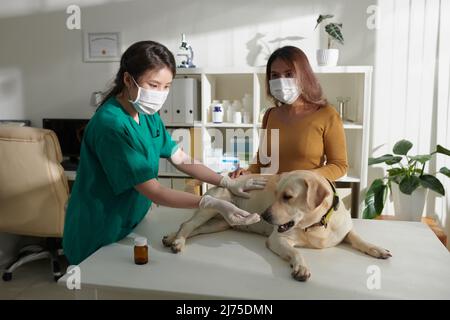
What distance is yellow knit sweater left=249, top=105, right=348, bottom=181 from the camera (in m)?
1.92

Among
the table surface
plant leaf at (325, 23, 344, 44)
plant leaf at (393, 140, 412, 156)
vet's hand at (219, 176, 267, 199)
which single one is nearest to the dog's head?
the table surface

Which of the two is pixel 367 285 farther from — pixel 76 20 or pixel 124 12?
pixel 76 20

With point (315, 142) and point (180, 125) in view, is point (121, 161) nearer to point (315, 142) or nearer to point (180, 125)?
point (315, 142)

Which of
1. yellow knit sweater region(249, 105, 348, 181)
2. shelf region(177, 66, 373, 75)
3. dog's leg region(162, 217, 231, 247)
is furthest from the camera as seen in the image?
shelf region(177, 66, 373, 75)

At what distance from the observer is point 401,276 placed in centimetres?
125

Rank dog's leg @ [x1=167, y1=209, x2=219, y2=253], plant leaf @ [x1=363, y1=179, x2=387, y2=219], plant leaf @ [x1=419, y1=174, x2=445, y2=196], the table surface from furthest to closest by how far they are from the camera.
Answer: plant leaf @ [x1=363, y1=179, x2=387, y2=219], plant leaf @ [x1=419, y1=174, x2=445, y2=196], dog's leg @ [x1=167, y1=209, x2=219, y2=253], the table surface

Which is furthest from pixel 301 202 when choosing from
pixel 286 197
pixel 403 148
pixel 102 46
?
pixel 102 46

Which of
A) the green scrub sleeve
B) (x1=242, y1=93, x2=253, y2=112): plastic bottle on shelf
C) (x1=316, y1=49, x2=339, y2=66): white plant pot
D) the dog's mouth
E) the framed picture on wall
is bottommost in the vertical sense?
the dog's mouth

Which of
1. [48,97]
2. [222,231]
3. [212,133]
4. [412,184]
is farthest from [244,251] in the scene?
[48,97]

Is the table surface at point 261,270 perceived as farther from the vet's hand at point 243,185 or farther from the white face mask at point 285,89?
the white face mask at point 285,89

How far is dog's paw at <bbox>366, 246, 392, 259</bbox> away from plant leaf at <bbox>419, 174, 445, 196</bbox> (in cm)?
141

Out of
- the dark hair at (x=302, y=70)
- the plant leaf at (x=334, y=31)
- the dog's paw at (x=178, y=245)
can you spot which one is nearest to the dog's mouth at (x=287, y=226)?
the dog's paw at (x=178, y=245)

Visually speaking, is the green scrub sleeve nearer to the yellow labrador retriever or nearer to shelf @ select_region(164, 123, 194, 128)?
the yellow labrador retriever

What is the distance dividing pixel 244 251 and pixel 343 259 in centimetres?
32
